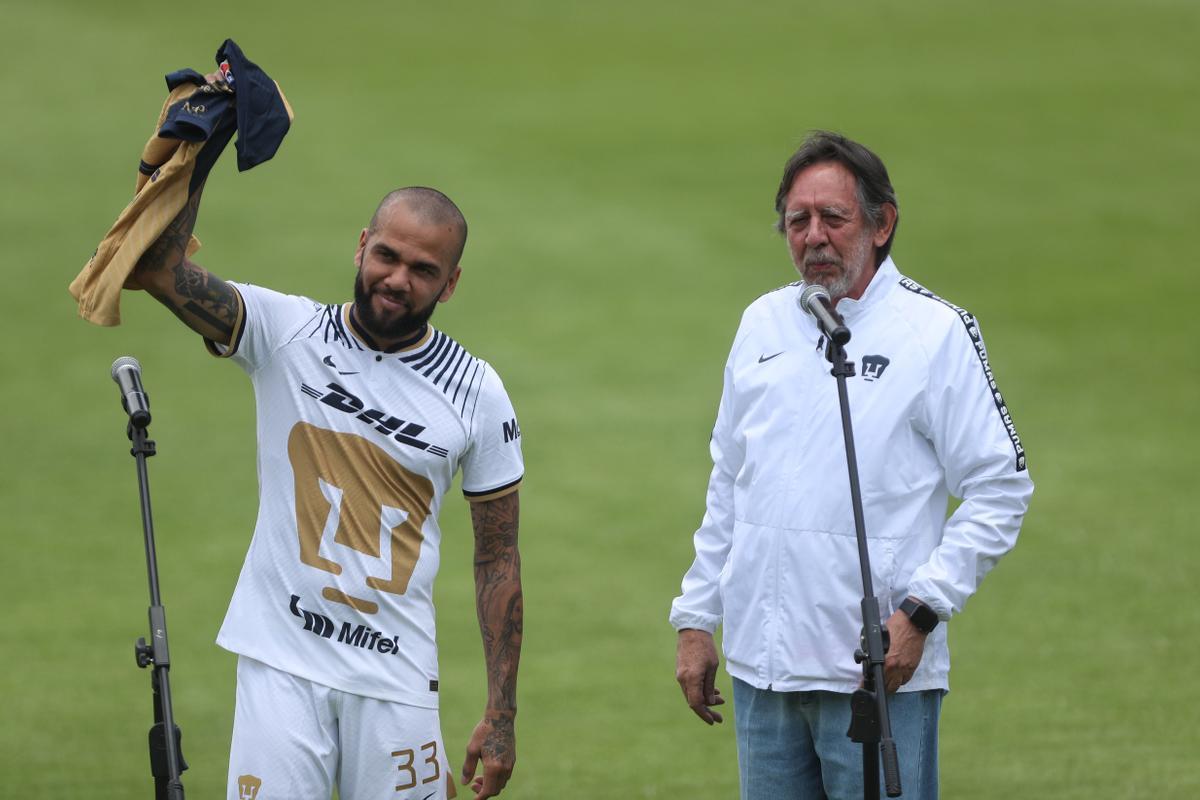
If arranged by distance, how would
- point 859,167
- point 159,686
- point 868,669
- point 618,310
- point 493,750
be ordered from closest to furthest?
point 159,686 → point 868,669 → point 493,750 → point 859,167 → point 618,310

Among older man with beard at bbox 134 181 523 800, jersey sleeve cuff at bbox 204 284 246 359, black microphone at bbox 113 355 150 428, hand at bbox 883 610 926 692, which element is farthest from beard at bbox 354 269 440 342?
hand at bbox 883 610 926 692

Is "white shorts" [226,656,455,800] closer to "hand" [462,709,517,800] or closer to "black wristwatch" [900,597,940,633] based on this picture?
"hand" [462,709,517,800]

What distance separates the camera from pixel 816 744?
442cm

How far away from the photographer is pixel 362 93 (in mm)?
23016

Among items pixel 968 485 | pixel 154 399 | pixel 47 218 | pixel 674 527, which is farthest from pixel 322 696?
pixel 47 218

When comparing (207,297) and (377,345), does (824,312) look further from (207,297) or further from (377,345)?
(207,297)

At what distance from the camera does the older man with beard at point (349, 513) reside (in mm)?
4207

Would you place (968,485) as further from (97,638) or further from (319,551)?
(97,638)

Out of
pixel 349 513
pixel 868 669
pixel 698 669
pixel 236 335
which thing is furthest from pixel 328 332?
pixel 868 669

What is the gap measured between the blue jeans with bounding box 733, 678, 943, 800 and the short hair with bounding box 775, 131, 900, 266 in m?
1.22

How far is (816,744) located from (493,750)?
865 millimetres

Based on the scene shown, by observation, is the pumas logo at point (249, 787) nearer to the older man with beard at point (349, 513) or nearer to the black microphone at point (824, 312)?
the older man with beard at point (349, 513)

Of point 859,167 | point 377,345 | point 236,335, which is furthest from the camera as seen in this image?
point 859,167

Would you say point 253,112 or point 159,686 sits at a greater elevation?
point 253,112
